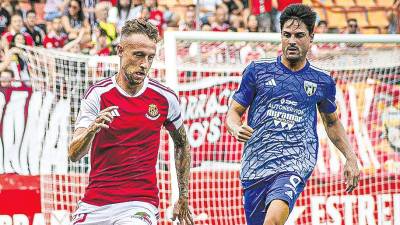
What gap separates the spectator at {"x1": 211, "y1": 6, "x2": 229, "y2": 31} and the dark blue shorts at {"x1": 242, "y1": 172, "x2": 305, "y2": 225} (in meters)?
9.21

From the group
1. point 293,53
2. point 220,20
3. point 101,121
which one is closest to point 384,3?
point 220,20

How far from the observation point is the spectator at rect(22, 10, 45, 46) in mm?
14930

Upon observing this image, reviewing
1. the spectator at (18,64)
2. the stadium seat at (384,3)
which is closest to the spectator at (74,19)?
the spectator at (18,64)

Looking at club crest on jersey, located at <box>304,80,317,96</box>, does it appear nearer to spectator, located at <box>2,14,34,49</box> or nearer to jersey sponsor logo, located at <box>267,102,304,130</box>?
jersey sponsor logo, located at <box>267,102,304,130</box>

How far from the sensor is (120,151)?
6.01 meters

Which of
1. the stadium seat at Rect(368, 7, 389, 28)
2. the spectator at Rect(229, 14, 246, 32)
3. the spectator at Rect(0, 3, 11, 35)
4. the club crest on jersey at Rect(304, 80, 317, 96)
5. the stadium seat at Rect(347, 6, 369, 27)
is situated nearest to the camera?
the club crest on jersey at Rect(304, 80, 317, 96)

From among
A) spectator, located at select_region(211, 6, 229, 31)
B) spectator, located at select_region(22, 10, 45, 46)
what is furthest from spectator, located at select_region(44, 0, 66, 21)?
spectator, located at select_region(211, 6, 229, 31)

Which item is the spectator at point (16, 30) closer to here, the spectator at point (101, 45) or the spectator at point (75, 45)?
the spectator at point (75, 45)

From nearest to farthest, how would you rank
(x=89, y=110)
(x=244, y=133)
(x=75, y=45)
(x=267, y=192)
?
1. (x=89, y=110)
2. (x=244, y=133)
3. (x=267, y=192)
4. (x=75, y=45)

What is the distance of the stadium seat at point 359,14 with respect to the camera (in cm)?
1928

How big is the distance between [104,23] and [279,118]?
8524 millimetres

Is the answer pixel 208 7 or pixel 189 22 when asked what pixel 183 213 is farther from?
pixel 208 7

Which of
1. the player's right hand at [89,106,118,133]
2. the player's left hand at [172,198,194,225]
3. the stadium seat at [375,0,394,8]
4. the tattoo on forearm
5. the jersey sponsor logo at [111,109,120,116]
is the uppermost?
the stadium seat at [375,0,394,8]

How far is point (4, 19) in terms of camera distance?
15.2 metres
